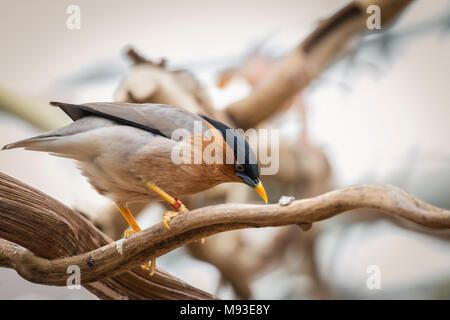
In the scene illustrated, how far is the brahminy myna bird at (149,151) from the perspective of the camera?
151 centimetres

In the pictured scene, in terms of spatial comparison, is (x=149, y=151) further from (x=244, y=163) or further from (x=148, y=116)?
(x=244, y=163)

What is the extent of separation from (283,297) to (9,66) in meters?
1.75

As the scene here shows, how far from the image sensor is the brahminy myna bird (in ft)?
4.95

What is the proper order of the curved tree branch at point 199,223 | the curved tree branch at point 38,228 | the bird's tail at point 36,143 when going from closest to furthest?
the curved tree branch at point 199,223, the bird's tail at point 36,143, the curved tree branch at point 38,228

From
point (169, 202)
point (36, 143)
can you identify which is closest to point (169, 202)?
point (169, 202)

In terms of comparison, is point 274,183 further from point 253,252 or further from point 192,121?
point 192,121

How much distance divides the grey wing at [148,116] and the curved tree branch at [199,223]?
1.03ft

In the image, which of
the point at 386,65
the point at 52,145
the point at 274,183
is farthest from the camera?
the point at 274,183

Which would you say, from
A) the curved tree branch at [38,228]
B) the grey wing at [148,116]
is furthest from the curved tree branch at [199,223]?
the grey wing at [148,116]

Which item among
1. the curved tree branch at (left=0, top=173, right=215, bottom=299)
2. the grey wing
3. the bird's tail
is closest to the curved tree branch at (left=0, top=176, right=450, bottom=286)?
the curved tree branch at (left=0, top=173, right=215, bottom=299)

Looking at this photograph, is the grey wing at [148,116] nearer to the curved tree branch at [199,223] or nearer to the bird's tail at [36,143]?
the bird's tail at [36,143]

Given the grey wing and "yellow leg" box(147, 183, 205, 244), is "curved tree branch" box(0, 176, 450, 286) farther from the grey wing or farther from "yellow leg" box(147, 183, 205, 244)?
the grey wing

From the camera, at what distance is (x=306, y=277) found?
2.44 meters

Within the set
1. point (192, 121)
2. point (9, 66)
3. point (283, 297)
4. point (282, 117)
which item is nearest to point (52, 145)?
point (192, 121)
